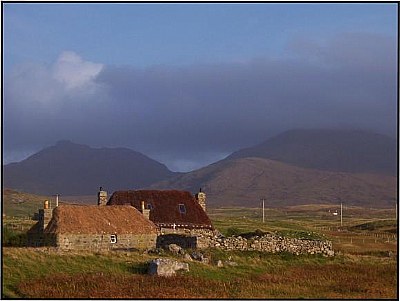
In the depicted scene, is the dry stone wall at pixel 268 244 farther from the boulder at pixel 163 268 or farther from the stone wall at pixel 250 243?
the boulder at pixel 163 268

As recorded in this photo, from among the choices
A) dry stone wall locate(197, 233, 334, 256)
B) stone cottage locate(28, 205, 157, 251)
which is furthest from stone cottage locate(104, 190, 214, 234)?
dry stone wall locate(197, 233, 334, 256)

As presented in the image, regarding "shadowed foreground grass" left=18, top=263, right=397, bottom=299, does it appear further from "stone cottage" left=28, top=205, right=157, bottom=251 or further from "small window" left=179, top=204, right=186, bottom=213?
"small window" left=179, top=204, right=186, bottom=213

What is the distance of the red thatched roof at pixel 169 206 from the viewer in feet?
174

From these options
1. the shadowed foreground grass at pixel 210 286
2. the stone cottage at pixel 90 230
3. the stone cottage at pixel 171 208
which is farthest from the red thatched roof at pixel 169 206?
the shadowed foreground grass at pixel 210 286

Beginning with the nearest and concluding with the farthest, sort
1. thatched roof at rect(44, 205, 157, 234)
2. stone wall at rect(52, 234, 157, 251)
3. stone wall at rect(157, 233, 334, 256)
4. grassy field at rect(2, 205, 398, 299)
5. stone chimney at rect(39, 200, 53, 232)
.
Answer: grassy field at rect(2, 205, 398, 299) < stone wall at rect(52, 234, 157, 251) < thatched roof at rect(44, 205, 157, 234) < stone chimney at rect(39, 200, 53, 232) < stone wall at rect(157, 233, 334, 256)

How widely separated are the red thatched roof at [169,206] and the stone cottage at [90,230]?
11.4 metres

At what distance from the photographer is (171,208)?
177 ft

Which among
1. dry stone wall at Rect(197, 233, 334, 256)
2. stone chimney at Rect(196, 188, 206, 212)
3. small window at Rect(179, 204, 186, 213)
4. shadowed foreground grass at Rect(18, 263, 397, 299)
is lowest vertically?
shadowed foreground grass at Rect(18, 263, 397, 299)

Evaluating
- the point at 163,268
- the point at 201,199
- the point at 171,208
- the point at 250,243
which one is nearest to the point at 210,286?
the point at 163,268

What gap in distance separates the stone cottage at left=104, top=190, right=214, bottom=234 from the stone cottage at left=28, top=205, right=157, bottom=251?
32.5 ft

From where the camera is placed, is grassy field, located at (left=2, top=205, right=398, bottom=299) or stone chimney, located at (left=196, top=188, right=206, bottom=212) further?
stone chimney, located at (left=196, top=188, right=206, bottom=212)

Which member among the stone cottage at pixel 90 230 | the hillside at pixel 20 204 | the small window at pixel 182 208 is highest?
the hillside at pixel 20 204

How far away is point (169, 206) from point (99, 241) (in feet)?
53.8

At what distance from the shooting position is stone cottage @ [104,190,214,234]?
172 ft
